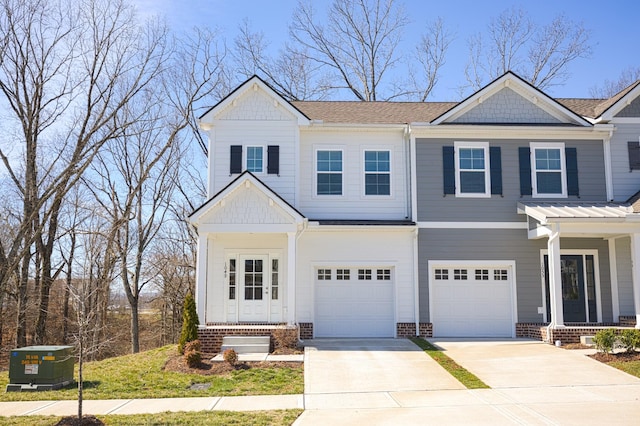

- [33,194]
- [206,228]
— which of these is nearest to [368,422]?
[206,228]

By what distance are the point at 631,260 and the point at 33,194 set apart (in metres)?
20.6

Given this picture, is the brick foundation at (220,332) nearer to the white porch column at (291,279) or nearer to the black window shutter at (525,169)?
the white porch column at (291,279)

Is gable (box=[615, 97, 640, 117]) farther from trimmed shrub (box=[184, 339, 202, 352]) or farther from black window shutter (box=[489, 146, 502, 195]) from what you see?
trimmed shrub (box=[184, 339, 202, 352])

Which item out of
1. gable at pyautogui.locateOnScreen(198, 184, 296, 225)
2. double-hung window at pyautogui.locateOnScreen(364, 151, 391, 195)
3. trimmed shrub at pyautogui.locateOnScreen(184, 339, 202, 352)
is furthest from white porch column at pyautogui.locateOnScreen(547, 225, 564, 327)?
trimmed shrub at pyautogui.locateOnScreen(184, 339, 202, 352)

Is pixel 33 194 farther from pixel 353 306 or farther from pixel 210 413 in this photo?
pixel 210 413

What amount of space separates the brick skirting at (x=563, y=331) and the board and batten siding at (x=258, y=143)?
813 centimetres

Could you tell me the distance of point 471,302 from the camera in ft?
54.9

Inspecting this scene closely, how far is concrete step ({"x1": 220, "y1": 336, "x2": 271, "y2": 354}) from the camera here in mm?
14070

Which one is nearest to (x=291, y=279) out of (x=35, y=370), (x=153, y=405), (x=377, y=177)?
(x=377, y=177)

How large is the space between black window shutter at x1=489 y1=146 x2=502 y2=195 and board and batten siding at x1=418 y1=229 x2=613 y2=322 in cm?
130

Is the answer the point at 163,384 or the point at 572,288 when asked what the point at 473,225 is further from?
the point at 163,384

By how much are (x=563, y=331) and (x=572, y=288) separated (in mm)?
2430

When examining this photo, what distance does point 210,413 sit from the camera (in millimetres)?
8547

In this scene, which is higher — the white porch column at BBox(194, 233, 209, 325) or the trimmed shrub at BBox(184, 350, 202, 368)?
the white porch column at BBox(194, 233, 209, 325)
